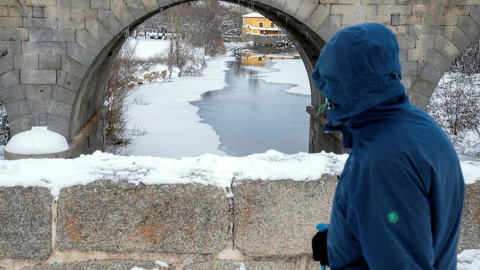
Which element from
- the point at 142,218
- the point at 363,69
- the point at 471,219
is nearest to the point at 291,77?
the point at 471,219

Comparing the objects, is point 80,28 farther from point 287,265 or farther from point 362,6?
point 287,265

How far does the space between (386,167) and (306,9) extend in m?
6.99

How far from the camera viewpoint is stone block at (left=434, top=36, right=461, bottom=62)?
815cm

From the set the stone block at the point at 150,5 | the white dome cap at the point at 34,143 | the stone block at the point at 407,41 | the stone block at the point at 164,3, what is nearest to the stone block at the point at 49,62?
the white dome cap at the point at 34,143

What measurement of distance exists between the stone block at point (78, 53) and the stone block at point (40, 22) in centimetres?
35

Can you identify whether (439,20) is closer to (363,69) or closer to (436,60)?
(436,60)

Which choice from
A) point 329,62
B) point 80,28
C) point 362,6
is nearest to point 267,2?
point 362,6

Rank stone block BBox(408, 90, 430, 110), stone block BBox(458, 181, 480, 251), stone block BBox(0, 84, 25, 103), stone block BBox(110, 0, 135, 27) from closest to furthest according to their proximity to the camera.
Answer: stone block BBox(458, 181, 480, 251), stone block BBox(110, 0, 135, 27), stone block BBox(0, 84, 25, 103), stone block BBox(408, 90, 430, 110)

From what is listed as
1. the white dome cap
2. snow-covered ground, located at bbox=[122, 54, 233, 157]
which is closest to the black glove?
the white dome cap

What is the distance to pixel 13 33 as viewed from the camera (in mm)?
7500

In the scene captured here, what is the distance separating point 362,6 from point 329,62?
7.04 meters

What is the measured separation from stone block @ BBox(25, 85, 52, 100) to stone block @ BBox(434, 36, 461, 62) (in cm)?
599

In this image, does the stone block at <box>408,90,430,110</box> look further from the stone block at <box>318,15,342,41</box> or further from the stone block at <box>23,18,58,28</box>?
the stone block at <box>23,18,58,28</box>

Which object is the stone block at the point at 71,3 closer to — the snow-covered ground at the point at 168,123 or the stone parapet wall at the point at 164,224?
the snow-covered ground at the point at 168,123
